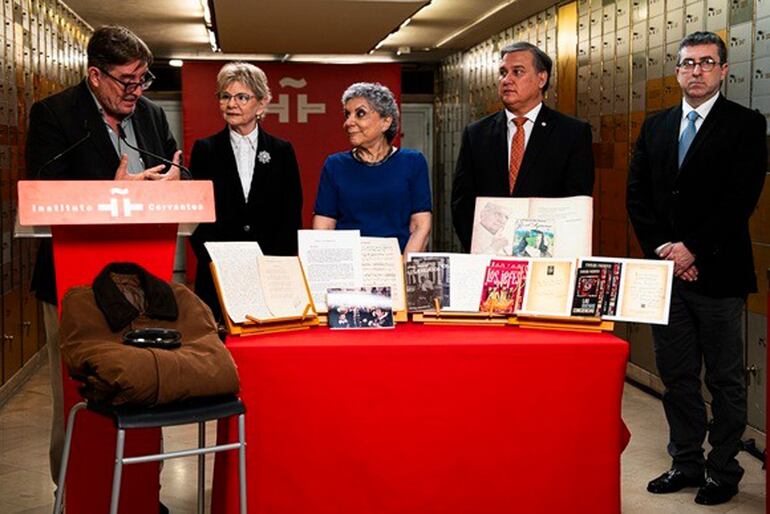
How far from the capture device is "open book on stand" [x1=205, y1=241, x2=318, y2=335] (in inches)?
116

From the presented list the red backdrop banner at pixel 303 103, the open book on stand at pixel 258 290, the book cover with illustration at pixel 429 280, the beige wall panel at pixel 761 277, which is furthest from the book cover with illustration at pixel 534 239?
the red backdrop banner at pixel 303 103

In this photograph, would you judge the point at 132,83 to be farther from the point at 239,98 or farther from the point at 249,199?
the point at 249,199

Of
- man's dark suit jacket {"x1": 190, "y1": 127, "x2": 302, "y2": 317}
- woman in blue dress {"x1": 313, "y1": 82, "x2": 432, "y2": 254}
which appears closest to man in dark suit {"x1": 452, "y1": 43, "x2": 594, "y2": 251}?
woman in blue dress {"x1": 313, "y1": 82, "x2": 432, "y2": 254}

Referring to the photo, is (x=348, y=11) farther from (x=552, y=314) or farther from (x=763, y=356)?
(x=552, y=314)

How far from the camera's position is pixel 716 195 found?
387cm

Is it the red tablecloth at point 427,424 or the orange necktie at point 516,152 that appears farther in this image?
the orange necktie at point 516,152

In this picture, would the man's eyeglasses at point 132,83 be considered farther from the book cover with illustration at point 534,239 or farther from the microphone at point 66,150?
the book cover with illustration at point 534,239

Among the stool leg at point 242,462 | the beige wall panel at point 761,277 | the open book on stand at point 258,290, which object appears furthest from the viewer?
the beige wall panel at point 761,277

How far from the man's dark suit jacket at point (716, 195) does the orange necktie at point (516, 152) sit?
63cm

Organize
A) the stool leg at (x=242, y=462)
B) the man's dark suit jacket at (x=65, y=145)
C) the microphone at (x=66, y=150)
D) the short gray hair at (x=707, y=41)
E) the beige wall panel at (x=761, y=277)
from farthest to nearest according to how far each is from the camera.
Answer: the beige wall panel at (x=761, y=277) → the short gray hair at (x=707, y=41) → the man's dark suit jacket at (x=65, y=145) → the microphone at (x=66, y=150) → the stool leg at (x=242, y=462)

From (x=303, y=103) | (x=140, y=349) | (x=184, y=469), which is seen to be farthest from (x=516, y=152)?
(x=303, y=103)

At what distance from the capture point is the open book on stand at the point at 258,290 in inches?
116

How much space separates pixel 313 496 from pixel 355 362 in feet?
1.28

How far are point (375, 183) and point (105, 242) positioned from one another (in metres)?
1.13
